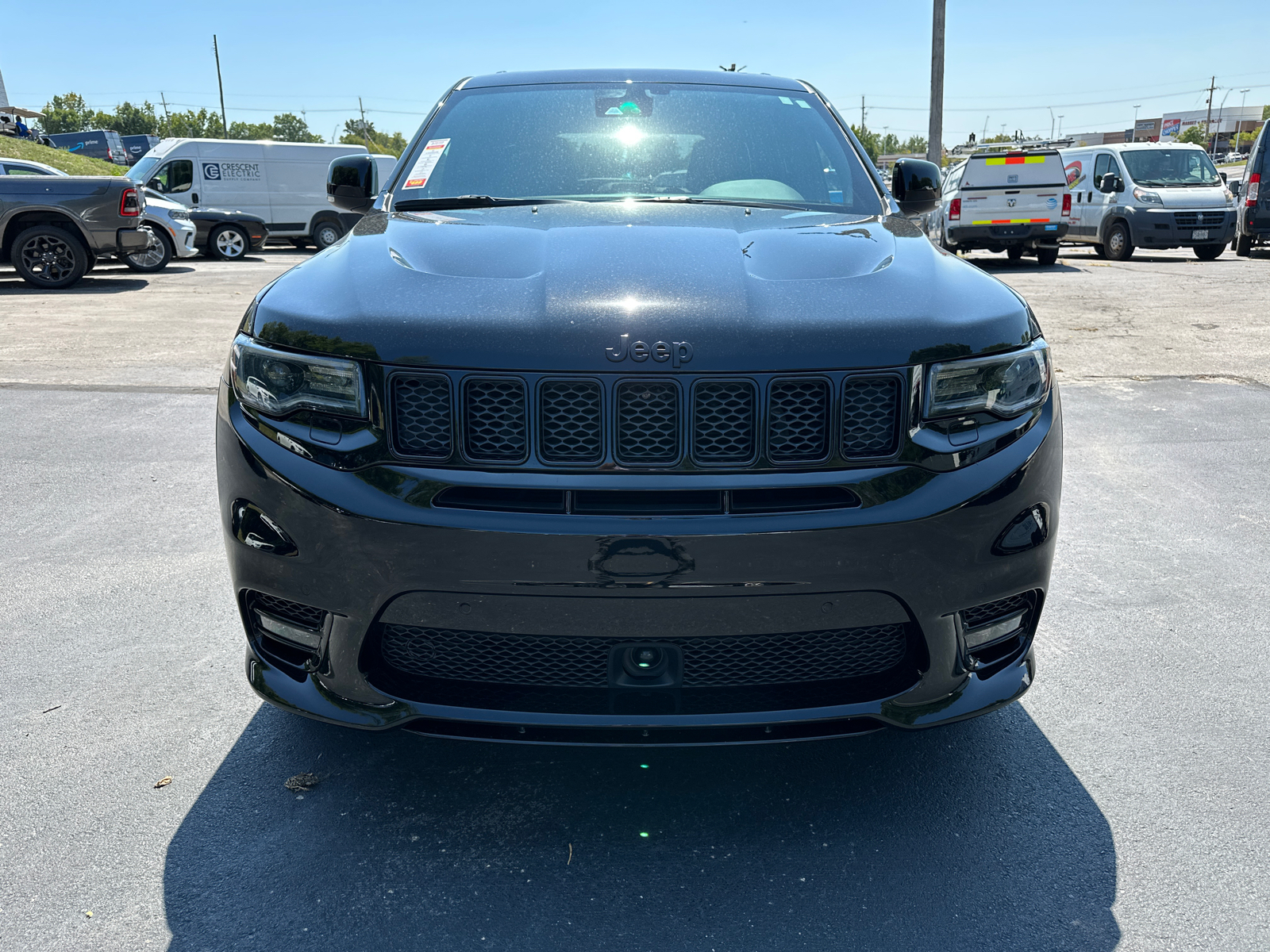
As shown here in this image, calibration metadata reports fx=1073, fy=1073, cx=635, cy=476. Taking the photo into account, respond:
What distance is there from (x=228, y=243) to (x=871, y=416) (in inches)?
768

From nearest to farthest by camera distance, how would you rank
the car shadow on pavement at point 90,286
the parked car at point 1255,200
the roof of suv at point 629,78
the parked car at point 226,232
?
the roof of suv at point 629,78 < the car shadow on pavement at point 90,286 < the parked car at point 1255,200 < the parked car at point 226,232

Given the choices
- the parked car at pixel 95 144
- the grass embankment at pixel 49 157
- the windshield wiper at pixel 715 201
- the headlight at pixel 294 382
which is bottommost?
the headlight at pixel 294 382

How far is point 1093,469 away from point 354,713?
4.30m

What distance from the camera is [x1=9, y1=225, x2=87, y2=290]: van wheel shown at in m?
12.8

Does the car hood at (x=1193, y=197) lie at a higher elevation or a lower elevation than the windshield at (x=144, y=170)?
lower

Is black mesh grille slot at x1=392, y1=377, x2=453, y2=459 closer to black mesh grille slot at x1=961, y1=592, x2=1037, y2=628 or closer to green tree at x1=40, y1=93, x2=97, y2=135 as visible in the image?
black mesh grille slot at x1=961, y1=592, x2=1037, y2=628

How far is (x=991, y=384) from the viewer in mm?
2152

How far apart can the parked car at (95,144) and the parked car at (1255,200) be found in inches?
2287

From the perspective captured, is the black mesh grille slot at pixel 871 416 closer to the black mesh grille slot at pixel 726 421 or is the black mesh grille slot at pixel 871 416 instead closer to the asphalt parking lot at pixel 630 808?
the black mesh grille slot at pixel 726 421

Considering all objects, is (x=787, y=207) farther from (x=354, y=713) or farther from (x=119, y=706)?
(x=119, y=706)

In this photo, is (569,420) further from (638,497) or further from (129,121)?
(129,121)

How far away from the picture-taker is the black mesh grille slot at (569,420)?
1994mm

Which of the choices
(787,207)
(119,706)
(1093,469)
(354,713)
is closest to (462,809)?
(354,713)

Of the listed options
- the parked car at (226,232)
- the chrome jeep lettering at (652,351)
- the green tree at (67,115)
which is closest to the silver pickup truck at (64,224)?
the parked car at (226,232)
